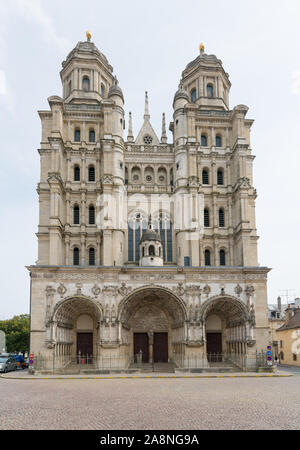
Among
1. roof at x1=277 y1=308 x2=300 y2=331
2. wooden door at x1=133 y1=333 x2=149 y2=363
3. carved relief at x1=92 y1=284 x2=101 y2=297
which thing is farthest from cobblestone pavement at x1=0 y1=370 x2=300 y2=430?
roof at x1=277 y1=308 x2=300 y2=331

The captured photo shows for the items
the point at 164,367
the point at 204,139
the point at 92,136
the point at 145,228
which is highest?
the point at 92,136

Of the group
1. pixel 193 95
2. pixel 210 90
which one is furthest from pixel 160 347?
pixel 210 90

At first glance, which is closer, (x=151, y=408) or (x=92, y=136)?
(x=151, y=408)

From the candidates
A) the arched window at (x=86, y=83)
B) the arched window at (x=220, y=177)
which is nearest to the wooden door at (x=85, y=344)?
the arched window at (x=220, y=177)

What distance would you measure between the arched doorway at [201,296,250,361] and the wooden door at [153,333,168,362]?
3.77 metres

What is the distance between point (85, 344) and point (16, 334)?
3099 centimetres

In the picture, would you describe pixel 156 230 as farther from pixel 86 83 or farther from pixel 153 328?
pixel 86 83

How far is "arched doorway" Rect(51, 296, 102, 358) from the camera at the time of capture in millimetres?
33881

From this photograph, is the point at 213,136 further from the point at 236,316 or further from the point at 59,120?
the point at 236,316

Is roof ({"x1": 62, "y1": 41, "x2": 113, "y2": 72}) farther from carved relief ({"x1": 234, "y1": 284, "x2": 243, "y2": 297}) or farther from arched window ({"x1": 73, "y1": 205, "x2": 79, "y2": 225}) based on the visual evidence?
carved relief ({"x1": 234, "y1": 284, "x2": 243, "y2": 297})

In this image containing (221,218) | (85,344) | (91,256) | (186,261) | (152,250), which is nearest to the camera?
(152,250)

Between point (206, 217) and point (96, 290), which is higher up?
point (206, 217)

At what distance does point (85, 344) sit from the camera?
1478 inches

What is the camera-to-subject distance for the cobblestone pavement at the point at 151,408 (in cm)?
1203
